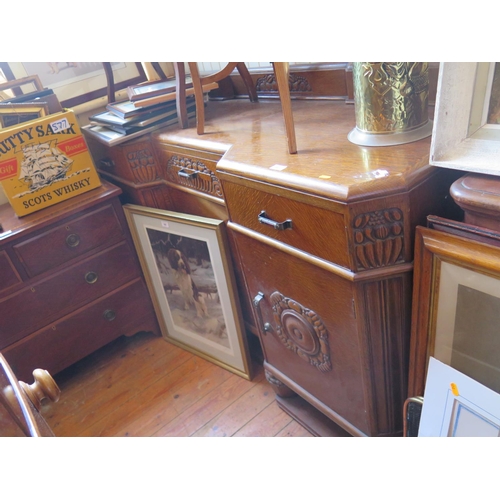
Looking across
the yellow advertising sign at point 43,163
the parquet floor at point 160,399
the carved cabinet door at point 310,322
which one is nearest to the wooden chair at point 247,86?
the carved cabinet door at point 310,322

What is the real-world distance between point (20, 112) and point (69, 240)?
437 millimetres

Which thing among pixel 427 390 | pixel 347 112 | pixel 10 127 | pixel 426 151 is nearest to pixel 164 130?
pixel 10 127

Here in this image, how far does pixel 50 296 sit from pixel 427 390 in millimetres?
1231

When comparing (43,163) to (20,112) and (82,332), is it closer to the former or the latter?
(20,112)

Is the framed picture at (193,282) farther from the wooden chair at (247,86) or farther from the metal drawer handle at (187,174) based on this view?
the wooden chair at (247,86)

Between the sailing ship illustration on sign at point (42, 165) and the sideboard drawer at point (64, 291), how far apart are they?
0.31 m

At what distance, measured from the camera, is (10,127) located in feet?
4.20

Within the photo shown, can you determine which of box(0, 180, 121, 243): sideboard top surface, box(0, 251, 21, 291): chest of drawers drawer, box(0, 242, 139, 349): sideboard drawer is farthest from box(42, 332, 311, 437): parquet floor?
box(0, 180, 121, 243): sideboard top surface

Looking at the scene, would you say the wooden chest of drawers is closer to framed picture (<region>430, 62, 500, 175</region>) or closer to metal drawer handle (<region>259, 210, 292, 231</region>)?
metal drawer handle (<region>259, 210, 292, 231</region>)

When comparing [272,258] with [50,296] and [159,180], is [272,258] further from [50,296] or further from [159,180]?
[50,296]

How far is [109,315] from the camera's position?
1608 mm

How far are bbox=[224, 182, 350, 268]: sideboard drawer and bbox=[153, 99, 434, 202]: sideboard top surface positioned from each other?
4cm

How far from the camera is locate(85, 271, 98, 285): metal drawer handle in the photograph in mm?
1510

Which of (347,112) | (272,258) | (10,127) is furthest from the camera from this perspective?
(10,127)
